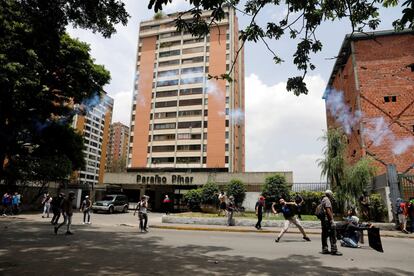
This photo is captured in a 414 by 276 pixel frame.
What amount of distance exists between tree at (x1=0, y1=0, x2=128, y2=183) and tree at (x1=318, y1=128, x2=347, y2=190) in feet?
52.6

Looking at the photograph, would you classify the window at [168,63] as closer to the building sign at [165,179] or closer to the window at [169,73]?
the window at [169,73]

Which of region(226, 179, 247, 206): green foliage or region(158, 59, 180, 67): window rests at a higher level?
region(158, 59, 180, 67): window

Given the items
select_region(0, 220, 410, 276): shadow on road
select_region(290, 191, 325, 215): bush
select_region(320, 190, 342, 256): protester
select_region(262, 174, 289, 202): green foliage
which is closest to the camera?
select_region(0, 220, 410, 276): shadow on road

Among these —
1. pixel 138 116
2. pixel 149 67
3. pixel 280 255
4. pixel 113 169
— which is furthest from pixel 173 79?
pixel 280 255

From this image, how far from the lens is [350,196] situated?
706 inches

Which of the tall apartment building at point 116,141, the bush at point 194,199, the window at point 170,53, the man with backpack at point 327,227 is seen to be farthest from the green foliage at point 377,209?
the tall apartment building at point 116,141

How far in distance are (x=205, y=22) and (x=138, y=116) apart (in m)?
A: 61.3

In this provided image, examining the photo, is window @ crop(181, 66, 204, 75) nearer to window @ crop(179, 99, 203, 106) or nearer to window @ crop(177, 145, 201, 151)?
A: window @ crop(179, 99, 203, 106)

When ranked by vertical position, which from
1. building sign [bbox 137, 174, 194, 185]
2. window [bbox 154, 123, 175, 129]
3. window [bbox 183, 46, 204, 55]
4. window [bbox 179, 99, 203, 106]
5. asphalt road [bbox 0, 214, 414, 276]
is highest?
window [bbox 183, 46, 204, 55]

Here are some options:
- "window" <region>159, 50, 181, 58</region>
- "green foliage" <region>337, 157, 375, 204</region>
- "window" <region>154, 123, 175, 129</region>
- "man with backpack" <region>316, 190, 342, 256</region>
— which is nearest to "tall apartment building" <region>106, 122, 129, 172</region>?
"window" <region>159, 50, 181, 58</region>

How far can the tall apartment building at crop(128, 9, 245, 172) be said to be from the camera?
59281 millimetres

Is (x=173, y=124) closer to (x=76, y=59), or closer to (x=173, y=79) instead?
(x=173, y=79)

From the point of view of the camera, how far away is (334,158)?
63.8 ft

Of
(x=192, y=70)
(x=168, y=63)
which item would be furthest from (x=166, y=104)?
(x=168, y=63)
